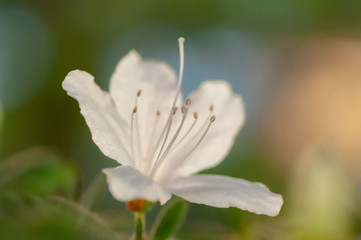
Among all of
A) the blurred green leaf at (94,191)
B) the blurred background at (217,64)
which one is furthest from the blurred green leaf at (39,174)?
the blurred background at (217,64)

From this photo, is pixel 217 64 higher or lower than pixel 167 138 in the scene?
higher

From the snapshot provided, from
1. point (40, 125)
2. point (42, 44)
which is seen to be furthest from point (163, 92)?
point (42, 44)

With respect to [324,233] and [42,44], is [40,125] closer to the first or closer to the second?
[42,44]

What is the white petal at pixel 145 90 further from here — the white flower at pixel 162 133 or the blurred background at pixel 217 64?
the blurred background at pixel 217 64

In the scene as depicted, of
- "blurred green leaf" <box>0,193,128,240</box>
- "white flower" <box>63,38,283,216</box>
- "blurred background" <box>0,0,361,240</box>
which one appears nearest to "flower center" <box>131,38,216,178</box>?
"white flower" <box>63,38,283,216</box>

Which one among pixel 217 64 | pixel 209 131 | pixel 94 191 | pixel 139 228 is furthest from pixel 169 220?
pixel 217 64

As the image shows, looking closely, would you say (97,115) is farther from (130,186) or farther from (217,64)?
(217,64)
